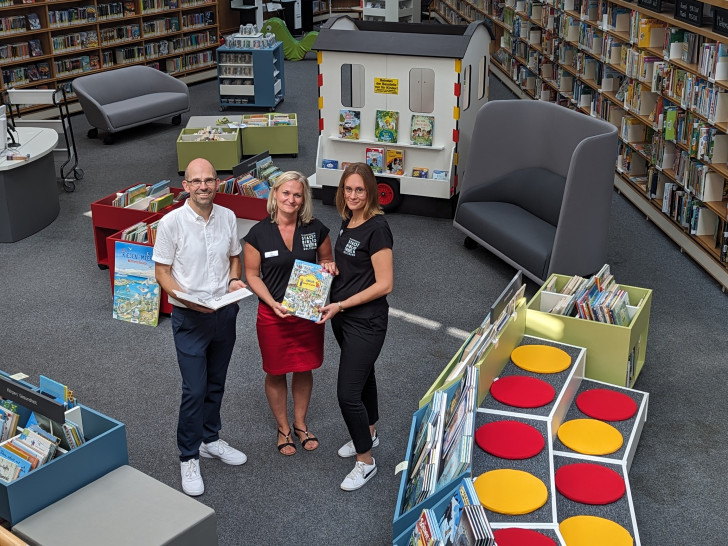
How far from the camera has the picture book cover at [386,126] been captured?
26.5ft

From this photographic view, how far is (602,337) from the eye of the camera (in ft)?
16.4

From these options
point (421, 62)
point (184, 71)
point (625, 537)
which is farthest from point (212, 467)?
point (184, 71)

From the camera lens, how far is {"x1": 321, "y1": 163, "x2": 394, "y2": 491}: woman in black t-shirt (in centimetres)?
414

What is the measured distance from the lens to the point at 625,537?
363 centimetres

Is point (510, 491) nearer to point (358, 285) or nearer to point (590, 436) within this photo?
point (590, 436)

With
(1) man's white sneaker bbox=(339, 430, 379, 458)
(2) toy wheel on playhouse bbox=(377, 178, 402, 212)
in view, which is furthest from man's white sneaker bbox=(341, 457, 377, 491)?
(2) toy wheel on playhouse bbox=(377, 178, 402, 212)

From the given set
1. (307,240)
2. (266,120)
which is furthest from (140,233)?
(266,120)

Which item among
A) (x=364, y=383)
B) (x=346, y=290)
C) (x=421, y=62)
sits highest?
(x=421, y=62)

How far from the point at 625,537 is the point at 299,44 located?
1340 cm

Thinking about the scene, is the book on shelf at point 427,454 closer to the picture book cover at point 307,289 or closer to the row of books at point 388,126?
the picture book cover at point 307,289

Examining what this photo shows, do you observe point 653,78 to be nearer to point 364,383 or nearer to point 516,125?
point 516,125

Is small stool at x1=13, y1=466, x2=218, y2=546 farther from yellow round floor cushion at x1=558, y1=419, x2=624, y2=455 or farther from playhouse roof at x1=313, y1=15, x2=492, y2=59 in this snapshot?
playhouse roof at x1=313, y1=15, x2=492, y2=59

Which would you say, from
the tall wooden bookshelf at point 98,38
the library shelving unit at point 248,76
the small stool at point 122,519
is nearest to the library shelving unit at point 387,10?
the tall wooden bookshelf at point 98,38

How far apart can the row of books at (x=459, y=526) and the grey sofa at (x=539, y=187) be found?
3586 mm
